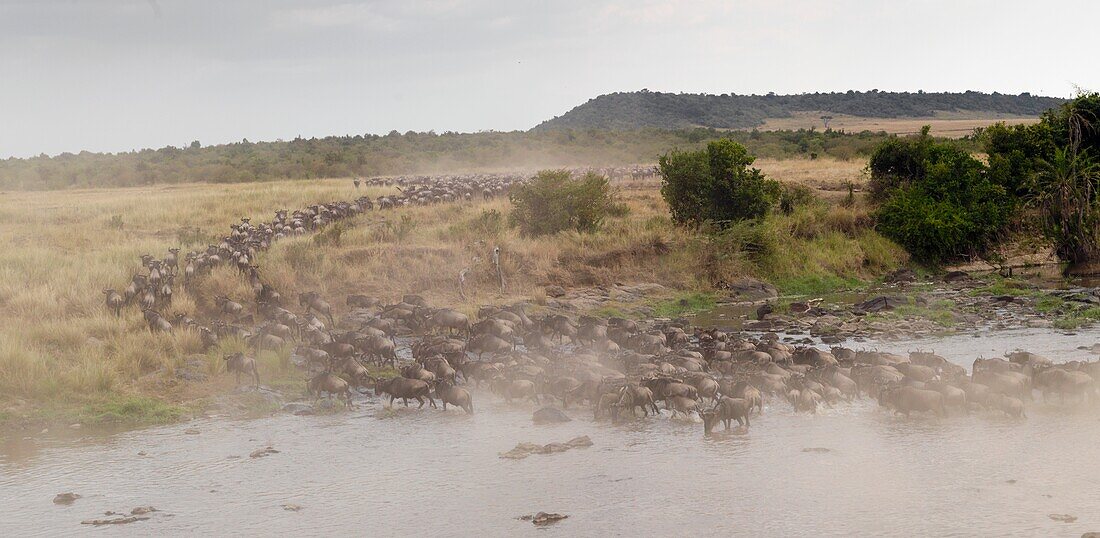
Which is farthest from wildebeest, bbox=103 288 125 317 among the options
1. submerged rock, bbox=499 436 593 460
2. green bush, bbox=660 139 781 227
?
green bush, bbox=660 139 781 227

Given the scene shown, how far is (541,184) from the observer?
30.4 metres

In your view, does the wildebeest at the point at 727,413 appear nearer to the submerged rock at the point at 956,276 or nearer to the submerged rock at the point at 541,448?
the submerged rock at the point at 541,448

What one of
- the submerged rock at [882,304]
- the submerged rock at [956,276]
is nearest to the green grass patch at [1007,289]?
the submerged rock at [956,276]

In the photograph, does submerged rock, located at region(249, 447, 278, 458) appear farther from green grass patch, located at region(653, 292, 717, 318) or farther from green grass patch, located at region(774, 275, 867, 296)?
green grass patch, located at region(774, 275, 867, 296)

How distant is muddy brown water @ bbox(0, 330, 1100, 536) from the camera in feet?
31.1

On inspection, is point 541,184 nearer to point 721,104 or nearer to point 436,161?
point 436,161

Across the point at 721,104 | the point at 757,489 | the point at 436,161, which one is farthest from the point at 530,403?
the point at 721,104

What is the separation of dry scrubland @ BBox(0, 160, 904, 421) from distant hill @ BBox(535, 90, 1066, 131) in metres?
116

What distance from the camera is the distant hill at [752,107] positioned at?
154000 mm

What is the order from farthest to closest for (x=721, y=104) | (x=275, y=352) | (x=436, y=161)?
(x=721, y=104)
(x=436, y=161)
(x=275, y=352)

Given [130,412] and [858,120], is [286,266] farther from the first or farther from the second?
[858,120]

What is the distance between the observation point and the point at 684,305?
24359 mm

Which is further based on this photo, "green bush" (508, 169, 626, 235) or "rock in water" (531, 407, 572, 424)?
"green bush" (508, 169, 626, 235)

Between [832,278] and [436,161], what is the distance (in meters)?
50.2
